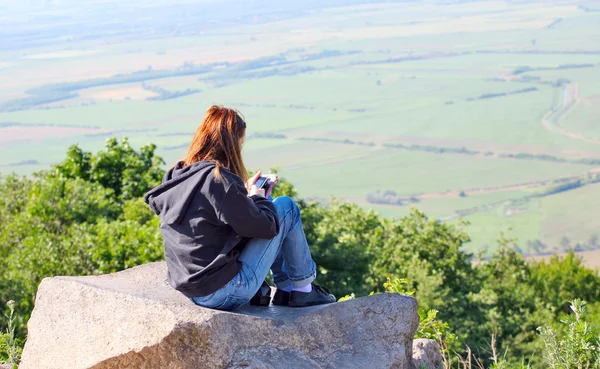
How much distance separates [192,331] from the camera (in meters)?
5.02

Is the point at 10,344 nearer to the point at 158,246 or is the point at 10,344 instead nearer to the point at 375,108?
the point at 158,246

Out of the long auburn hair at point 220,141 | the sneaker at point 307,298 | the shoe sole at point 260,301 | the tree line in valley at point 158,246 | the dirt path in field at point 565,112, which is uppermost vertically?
the long auburn hair at point 220,141

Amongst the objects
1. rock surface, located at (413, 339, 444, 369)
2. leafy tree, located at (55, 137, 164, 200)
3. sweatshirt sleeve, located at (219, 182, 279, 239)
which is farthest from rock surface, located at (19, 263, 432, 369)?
leafy tree, located at (55, 137, 164, 200)

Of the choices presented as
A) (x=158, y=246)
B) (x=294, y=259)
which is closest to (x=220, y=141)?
(x=294, y=259)

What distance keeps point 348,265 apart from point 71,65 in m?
136

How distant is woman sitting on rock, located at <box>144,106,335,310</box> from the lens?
521 cm

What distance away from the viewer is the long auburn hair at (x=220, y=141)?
5430 millimetres

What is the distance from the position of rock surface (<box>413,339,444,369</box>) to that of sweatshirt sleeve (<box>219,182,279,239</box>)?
1.77 metres

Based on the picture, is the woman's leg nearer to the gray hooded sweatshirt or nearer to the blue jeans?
the blue jeans

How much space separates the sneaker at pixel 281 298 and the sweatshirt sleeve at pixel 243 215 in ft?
2.80

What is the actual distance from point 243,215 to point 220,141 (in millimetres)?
588

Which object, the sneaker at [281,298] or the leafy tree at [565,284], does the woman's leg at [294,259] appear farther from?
the leafy tree at [565,284]

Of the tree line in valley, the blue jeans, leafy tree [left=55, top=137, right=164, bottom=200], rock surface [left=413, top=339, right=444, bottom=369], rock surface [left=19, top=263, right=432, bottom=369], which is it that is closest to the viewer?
rock surface [left=19, top=263, right=432, bottom=369]

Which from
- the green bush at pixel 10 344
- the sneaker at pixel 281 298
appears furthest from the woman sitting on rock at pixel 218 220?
the green bush at pixel 10 344
